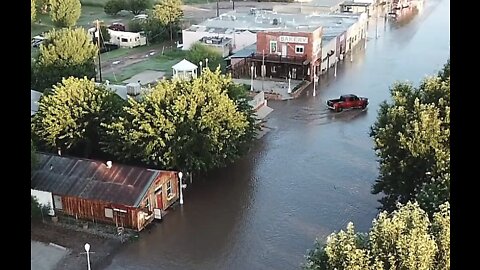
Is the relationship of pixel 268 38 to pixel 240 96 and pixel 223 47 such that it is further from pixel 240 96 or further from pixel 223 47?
pixel 240 96

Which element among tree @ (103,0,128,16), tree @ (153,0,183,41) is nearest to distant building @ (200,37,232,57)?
tree @ (153,0,183,41)

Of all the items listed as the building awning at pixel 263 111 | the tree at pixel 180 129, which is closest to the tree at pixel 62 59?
the building awning at pixel 263 111

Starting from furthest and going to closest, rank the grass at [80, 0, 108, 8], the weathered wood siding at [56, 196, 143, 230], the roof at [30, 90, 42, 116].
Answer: the grass at [80, 0, 108, 8] < the roof at [30, 90, 42, 116] < the weathered wood siding at [56, 196, 143, 230]

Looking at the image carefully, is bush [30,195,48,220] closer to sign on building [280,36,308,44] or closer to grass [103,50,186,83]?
grass [103,50,186,83]

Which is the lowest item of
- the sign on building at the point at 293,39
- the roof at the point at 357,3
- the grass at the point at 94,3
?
the sign on building at the point at 293,39

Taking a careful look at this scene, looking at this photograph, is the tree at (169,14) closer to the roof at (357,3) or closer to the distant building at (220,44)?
the distant building at (220,44)
